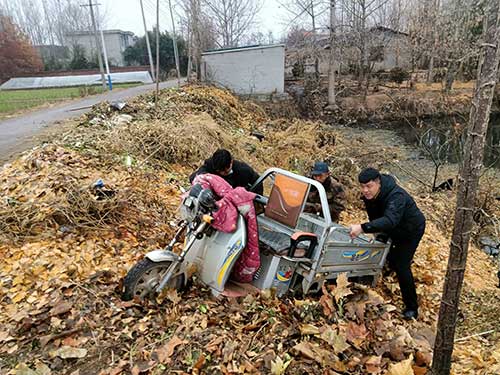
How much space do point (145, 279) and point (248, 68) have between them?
1771 cm

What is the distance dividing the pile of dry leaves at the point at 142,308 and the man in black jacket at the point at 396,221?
291 millimetres

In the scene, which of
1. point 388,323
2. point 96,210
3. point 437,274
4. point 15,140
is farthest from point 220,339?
point 15,140

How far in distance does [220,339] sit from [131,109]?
331 inches

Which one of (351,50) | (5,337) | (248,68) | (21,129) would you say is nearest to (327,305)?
(5,337)

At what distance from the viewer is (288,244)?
3641mm

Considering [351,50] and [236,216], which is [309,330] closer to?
[236,216]

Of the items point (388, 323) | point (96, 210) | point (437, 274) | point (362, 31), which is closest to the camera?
point (388, 323)

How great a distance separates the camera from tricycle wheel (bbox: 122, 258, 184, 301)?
3.33 meters

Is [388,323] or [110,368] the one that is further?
[388,323]

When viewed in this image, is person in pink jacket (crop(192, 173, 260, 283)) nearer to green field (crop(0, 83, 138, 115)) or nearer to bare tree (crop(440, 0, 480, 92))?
bare tree (crop(440, 0, 480, 92))

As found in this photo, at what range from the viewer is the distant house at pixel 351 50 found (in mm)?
23578

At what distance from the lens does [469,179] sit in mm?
2150

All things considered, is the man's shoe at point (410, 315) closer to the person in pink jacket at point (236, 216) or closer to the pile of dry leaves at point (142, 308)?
the pile of dry leaves at point (142, 308)

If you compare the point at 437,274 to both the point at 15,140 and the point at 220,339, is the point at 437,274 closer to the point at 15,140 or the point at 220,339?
the point at 220,339
